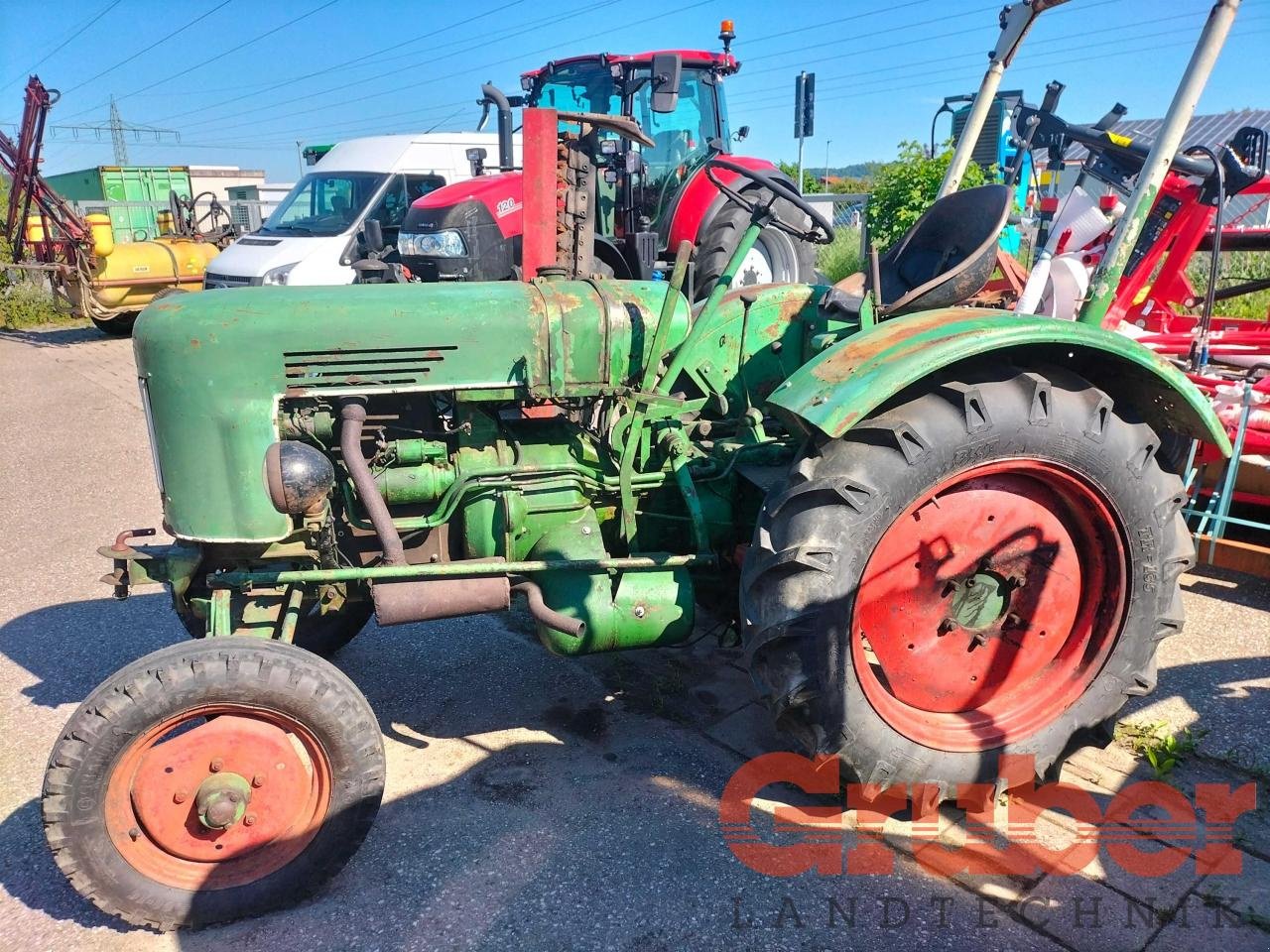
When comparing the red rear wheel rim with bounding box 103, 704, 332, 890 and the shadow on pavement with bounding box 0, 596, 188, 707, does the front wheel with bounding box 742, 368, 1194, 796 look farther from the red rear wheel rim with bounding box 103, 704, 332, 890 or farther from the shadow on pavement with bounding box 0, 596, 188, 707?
the shadow on pavement with bounding box 0, 596, 188, 707

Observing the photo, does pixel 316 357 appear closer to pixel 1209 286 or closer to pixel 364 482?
pixel 364 482

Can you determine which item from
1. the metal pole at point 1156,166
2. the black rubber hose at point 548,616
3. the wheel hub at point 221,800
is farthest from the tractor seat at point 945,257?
the wheel hub at point 221,800

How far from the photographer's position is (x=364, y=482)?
2332 millimetres

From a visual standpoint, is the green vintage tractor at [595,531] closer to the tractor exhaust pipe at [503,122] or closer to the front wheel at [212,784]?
the front wheel at [212,784]

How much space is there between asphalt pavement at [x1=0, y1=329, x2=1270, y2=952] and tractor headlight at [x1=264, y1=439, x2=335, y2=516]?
0.91m

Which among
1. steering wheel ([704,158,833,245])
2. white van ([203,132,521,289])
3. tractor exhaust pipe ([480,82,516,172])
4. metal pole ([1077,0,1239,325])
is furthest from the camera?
white van ([203,132,521,289])

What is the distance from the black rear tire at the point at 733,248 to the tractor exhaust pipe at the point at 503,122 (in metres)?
1.67

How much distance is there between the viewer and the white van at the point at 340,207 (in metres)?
8.98

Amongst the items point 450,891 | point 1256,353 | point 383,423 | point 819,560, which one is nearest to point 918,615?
point 819,560

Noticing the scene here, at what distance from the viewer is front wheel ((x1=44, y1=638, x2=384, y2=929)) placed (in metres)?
2.01

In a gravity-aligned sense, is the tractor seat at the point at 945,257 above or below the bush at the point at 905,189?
below

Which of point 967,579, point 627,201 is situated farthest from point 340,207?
point 967,579

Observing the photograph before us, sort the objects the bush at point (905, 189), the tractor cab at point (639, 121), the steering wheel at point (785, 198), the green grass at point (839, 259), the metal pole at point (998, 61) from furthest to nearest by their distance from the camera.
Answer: the green grass at point (839, 259), the bush at point (905, 189), the tractor cab at point (639, 121), the metal pole at point (998, 61), the steering wheel at point (785, 198)

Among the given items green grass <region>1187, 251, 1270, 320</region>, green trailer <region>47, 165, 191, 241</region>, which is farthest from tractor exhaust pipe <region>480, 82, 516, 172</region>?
green trailer <region>47, 165, 191, 241</region>
